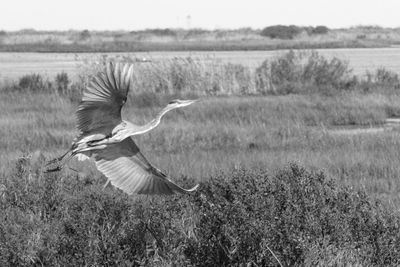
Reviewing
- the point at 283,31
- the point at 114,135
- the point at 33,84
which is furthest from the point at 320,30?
the point at 114,135

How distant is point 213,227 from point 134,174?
2.30 feet

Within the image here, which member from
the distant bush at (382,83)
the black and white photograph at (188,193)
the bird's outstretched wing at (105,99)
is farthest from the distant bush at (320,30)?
the bird's outstretched wing at (105,99)

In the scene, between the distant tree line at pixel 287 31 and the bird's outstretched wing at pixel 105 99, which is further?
the distant tree line at pixel 287 31

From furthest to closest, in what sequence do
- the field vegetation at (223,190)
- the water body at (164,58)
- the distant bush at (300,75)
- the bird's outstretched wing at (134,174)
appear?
the water body at (164,58)
the distant bush at (300,75)
the bird's outstretched wing at (134,174)
the field vegetation at (223,190)

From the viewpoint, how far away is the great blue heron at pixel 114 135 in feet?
19.4

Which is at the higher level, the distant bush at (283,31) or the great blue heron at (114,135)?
the great blue heron at (114,135)

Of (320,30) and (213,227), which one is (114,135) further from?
(320,30)

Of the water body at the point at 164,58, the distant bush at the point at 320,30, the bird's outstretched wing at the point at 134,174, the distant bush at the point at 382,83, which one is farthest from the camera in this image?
the distant bush at the point at 320,30

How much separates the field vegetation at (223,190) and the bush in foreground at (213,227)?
1 cm

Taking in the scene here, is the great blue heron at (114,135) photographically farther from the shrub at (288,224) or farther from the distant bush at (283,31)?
the distant bush at (283,31)

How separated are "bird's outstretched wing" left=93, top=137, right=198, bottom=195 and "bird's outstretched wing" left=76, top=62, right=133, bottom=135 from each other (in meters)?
0.26

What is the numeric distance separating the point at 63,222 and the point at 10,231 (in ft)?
1.47

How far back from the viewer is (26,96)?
21.5 m

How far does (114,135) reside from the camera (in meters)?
6.04
